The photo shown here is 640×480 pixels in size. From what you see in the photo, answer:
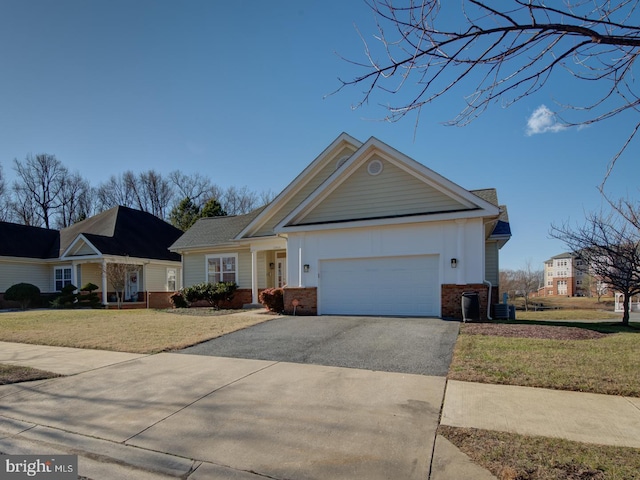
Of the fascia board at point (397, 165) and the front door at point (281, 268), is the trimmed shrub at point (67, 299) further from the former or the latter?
the fascia board at point (397, 165)

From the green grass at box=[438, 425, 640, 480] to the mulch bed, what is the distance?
5848mm

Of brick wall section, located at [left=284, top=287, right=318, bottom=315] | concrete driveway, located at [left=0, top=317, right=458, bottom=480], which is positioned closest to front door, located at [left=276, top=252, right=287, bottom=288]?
brick wall section, located at [left=284, top=287, right=318, bottom=315]

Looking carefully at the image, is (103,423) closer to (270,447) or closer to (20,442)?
(20,442)

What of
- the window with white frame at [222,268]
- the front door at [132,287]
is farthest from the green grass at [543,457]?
the front door at [132,287]

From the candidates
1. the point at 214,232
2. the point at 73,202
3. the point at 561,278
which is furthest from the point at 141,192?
the point at 561,278

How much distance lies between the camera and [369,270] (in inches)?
528

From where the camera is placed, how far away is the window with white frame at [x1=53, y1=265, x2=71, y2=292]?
86.4ft

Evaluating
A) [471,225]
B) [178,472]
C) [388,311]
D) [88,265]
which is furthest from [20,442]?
[88,265]

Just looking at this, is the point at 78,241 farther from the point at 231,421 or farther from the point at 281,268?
A: the point at 231,421

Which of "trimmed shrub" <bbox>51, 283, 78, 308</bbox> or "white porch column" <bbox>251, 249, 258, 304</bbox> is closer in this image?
"white porch column" <bbox>251, 249, 258, 304</bbox>

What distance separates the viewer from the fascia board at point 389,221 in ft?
39.5

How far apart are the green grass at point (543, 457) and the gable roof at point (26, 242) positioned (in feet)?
99.6

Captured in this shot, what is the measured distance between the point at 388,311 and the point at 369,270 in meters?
1.55

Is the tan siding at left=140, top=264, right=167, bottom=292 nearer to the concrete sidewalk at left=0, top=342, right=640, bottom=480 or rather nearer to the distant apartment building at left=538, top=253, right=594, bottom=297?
the concrete sidewalk at left=0, top=342, right=640, bottom=480
